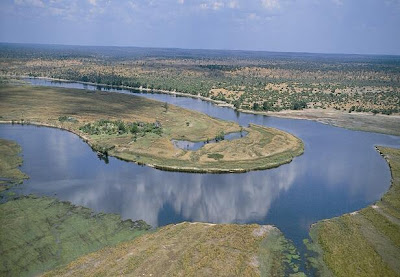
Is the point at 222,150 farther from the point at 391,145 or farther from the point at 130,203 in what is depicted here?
the point at 391,145

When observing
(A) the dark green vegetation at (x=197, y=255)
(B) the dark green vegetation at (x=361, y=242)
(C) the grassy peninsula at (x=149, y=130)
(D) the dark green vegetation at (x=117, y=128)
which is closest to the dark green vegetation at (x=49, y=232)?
(A) the dark green vegetation at (x=197, y=255)

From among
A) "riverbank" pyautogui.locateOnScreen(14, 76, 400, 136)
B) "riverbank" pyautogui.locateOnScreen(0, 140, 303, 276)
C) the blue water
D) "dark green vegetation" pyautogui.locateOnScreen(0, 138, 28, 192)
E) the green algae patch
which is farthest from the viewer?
"riverbank" pyautogui.locateOnScreen(14, 76, 400, 136)

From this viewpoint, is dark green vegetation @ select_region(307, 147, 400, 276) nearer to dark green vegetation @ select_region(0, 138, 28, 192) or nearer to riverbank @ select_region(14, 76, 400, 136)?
dark green vegetation @ select_region(0, 138, 28, 192)

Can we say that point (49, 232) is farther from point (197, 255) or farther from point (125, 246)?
point (197, 255)

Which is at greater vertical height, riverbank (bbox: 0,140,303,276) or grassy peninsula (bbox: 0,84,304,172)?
grassy peninsula (bbox: 0,84,304,172)

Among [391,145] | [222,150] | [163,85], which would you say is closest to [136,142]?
[222,150]

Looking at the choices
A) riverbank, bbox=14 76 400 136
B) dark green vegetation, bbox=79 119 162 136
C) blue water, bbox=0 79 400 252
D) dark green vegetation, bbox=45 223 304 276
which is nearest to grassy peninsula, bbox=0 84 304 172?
dark green vegetation, bbox=79 119 162 136
